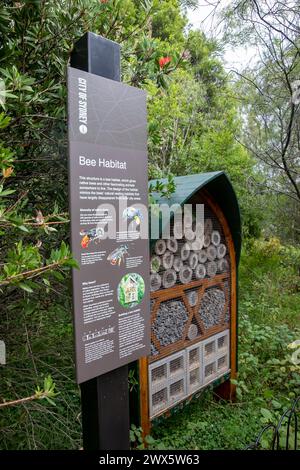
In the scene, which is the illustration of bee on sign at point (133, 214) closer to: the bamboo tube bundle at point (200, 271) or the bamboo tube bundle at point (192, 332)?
the bamboo tube bundle at point (200, 271)

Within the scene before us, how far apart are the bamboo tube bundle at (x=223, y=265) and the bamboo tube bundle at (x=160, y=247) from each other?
92cm

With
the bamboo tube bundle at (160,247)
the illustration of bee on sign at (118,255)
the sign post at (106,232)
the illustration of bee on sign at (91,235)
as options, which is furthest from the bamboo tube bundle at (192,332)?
the illustration of bee on sign at (91,235)

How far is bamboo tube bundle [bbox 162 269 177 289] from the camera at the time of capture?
301 centimetres

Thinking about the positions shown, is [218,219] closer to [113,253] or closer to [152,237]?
[152,237]

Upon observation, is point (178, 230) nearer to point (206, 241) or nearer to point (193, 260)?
point (193, 260)

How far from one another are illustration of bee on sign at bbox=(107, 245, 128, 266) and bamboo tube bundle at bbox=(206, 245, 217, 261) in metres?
1.67

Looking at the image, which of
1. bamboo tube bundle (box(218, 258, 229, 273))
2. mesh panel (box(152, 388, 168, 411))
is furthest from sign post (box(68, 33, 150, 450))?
bamboo tube bundle (box(218, 258, 229, 273))

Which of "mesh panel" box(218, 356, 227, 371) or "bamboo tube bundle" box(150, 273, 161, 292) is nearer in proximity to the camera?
"bamboo tube bundle" box(150, 273, 161, 292)

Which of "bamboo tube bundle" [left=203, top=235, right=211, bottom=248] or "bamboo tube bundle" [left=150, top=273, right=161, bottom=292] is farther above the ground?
"bamboo tube bundle" [left=203, top=235, right=211, bottom=248]

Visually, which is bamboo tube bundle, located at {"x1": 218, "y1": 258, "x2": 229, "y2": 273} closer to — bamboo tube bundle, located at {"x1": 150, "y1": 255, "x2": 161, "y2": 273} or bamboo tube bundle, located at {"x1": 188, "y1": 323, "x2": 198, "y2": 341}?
bamboo tube bundle, located at {"x1": 188, "y1": 323, "x2": 198, "y2": 341}

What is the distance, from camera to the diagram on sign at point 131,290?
1949 mm

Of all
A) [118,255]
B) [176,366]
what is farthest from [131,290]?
[176,366]

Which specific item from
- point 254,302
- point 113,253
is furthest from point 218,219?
point 254,302

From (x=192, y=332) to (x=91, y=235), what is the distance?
75.7 inches
